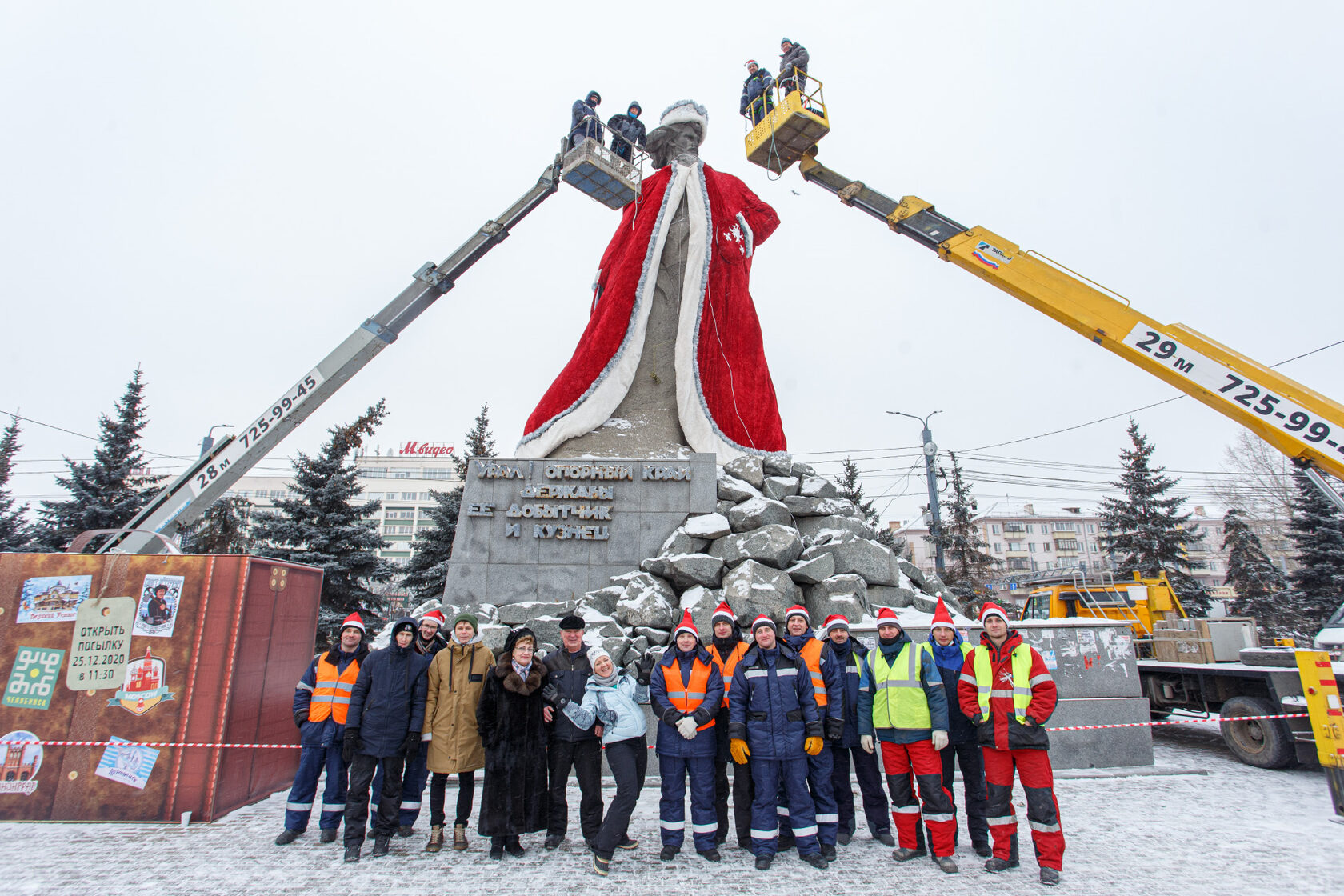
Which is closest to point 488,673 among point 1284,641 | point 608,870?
point 608,870

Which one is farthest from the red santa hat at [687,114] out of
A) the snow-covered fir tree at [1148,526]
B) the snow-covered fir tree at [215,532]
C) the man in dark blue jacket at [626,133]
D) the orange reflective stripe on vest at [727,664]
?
the snow-covered fir tree at [1148,526]

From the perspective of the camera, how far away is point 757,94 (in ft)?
40.5

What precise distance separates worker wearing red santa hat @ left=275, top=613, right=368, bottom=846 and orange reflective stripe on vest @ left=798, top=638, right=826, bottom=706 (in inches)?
114

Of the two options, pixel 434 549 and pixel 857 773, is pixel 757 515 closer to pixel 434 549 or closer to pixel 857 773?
pixel 857 773

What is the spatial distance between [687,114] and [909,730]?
32.9 ft

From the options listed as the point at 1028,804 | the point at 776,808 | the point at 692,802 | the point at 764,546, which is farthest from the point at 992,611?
the point at 764,546

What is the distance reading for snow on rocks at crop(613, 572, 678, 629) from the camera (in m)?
7.12

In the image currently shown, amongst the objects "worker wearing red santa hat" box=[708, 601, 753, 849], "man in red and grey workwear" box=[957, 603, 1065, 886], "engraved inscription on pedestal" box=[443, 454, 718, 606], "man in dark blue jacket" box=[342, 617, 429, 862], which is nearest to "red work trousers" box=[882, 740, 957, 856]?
"man in red and grey workwear" box=[957, 603, 1065, 886]

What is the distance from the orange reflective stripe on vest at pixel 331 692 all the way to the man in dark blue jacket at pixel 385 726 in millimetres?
157

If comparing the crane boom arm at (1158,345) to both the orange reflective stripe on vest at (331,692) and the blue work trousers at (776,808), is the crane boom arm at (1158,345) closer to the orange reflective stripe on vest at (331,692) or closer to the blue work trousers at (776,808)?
the blue work trousers at (776,808)

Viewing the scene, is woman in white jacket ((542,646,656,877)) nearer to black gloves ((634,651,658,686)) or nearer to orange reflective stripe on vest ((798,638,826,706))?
black gloves ((634,651,658,686))

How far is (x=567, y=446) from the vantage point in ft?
30.4

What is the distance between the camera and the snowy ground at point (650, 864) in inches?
153

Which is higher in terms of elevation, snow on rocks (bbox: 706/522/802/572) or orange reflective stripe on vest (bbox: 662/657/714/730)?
snow on rocks (bbox: 706/522/802/572)
